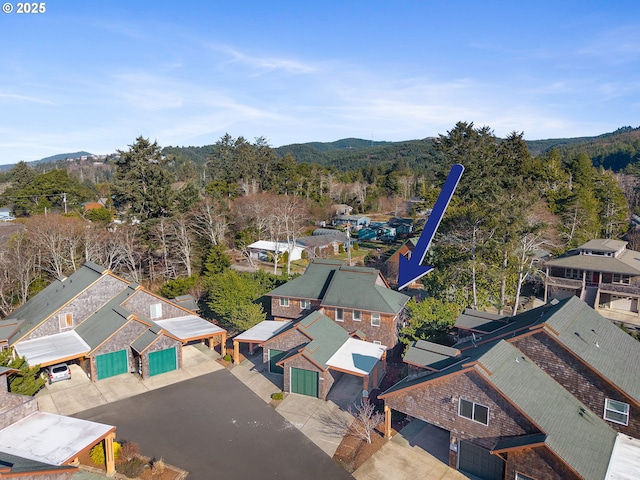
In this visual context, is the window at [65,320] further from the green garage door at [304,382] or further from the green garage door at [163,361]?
the green garage door at [304,382]

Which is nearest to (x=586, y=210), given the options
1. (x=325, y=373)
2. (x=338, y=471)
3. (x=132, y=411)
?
(x=325, y=373)

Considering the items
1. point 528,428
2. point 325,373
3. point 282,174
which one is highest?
point 282,174

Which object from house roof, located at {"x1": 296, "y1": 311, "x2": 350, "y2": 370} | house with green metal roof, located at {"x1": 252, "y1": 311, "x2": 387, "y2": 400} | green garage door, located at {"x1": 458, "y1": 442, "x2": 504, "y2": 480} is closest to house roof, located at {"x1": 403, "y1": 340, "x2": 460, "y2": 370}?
house with green metal roof, located at {"x1": 252, "y1": 311, "x2": 387, "y2": 400}

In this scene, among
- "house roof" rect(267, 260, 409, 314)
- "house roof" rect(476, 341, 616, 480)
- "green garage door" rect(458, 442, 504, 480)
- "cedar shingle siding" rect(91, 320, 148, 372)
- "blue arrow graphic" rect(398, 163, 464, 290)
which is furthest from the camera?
"house roof" rect(267, 260, 409, 314)

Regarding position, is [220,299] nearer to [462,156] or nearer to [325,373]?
[325,373]

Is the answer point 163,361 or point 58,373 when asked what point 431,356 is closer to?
point 163,361

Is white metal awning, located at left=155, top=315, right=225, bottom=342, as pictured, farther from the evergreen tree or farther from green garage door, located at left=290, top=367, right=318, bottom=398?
the evergreen tree
